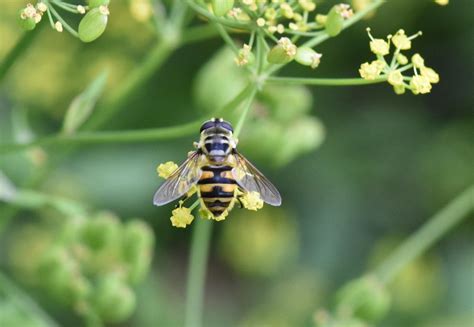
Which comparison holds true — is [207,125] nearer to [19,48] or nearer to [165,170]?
[165,170]

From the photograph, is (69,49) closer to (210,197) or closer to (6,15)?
(6,15)

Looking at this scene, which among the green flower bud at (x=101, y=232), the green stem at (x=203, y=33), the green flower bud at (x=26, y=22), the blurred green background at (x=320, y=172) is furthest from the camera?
the blurred green background at (x=320, y=172)

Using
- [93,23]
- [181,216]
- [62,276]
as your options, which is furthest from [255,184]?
[62,276]

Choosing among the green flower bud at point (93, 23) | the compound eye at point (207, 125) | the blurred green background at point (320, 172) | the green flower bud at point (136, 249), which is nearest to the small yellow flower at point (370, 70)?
the compound eye at point (207, 125)

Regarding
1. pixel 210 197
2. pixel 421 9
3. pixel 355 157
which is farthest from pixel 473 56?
pixel 210 197

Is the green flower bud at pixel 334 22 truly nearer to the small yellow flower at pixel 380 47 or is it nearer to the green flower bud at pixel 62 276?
the small yellow flower at pixel 380 47

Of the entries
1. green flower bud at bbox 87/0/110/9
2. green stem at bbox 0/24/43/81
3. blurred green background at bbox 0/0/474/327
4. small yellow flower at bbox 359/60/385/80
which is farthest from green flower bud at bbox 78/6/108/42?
blurred green background at bbox 0/0/474/327

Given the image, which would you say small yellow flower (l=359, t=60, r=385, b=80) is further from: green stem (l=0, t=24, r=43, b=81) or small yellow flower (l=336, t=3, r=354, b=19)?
green stem (l=0, t=24, r=43, b=81)
